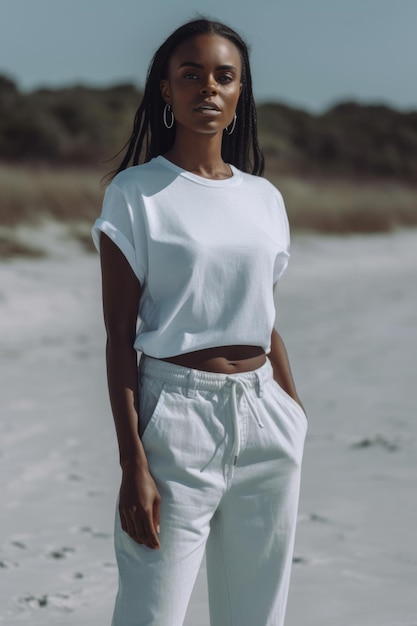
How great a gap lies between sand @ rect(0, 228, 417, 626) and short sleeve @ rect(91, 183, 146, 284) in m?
1.53

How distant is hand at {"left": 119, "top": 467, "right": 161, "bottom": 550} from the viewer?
1.88 m

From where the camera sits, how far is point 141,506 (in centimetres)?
188

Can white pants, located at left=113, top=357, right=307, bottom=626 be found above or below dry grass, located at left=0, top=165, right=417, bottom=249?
below

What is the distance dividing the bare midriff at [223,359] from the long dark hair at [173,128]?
0.42m

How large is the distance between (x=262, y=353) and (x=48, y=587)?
1.69 meters

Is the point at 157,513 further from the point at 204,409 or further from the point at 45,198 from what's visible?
the point at 45,198

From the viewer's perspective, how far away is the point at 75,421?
5.71 m

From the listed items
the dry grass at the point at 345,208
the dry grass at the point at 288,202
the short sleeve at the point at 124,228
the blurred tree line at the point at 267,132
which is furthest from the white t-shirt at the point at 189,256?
the blurred tree line at the point at 267,132

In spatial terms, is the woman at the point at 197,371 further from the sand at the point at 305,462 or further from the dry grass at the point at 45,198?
the dry grass at the point at 45,198

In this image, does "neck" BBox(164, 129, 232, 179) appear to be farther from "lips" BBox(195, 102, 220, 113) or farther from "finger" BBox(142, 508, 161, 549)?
"finger" BBox(142, 508, 161, 549)

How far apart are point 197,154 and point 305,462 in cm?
300

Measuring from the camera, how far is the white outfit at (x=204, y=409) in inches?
75.7

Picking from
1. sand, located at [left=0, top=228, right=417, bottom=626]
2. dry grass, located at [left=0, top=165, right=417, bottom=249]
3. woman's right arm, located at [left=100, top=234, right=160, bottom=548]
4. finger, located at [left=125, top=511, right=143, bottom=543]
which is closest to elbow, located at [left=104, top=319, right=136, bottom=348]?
woman's right arm, located at [left=100, top=234, right=160, bottom=548]

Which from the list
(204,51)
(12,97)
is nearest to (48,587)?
(204,51)
